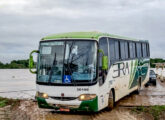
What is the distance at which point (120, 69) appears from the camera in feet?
51.1

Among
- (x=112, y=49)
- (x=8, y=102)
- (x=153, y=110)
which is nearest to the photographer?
(x=153, y=110)

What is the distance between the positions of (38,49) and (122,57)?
5356mm

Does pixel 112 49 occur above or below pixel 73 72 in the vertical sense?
above

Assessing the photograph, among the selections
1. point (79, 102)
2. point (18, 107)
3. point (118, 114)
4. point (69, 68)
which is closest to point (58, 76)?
point (69, 68)

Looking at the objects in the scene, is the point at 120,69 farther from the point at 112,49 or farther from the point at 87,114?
the point at 87,114

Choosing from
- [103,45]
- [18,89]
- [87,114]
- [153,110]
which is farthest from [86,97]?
[18,89]

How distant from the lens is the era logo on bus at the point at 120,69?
14.7m

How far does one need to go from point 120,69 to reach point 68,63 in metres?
4.61

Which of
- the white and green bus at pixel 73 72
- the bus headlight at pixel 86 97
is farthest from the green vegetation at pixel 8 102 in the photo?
the bus headlight at pixel 86 97

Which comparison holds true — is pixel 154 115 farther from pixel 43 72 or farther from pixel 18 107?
pixel 18 107

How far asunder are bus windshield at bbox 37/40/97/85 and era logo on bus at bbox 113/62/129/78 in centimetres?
307

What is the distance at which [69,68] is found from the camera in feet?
38.3

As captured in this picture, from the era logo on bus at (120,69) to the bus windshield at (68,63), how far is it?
10.1ft

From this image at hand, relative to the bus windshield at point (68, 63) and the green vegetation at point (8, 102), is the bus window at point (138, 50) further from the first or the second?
the bus windshield at point (68, 63)
